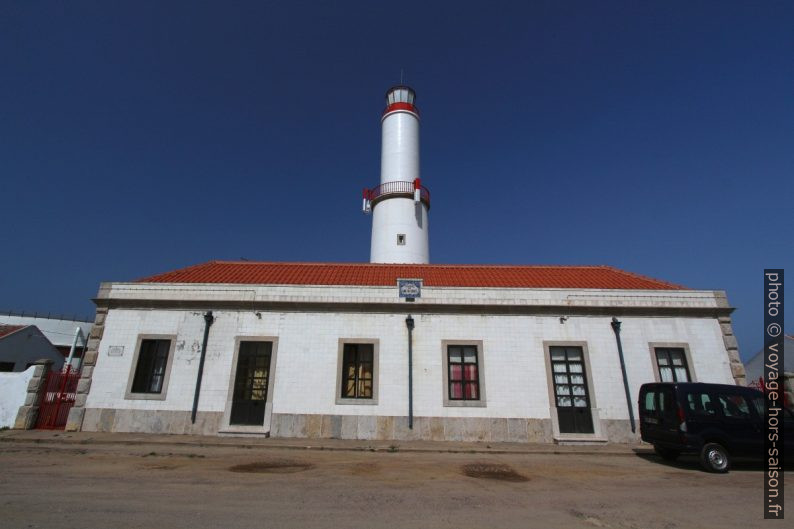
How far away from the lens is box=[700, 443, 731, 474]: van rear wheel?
8648mm

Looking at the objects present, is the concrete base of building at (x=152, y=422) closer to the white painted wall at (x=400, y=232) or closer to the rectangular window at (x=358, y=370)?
the rectangular window at (x=358, y=370)

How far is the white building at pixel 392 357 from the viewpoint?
39.6 ft

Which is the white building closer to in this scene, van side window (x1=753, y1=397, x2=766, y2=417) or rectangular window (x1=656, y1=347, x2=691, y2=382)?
rectangular window (x1=656, y1=347, x2=691, y2=382)

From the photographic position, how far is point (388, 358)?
12.6 m

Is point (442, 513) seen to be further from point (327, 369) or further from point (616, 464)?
point (327, 369)

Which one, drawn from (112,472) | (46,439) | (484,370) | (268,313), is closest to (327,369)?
(268,313)

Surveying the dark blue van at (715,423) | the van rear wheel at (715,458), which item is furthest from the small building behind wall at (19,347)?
the van rear wheel at (715,458)

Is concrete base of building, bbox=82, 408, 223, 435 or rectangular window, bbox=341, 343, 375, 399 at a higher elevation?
rectangular window, bbox=341, 343, 375, 399

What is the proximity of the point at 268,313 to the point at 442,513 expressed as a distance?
373 inches

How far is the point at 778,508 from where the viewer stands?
238 inches

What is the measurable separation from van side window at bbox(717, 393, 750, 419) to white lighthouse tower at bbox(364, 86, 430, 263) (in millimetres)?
14752

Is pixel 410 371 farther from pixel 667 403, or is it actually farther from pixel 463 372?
pixel 667 403

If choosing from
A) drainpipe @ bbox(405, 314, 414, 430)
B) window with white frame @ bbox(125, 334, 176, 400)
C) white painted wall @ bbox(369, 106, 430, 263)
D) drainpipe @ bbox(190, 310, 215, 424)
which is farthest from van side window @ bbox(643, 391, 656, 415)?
window with white frame @ bbox(125, 334, 176, 400)

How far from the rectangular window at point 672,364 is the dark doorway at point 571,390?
2.66m
